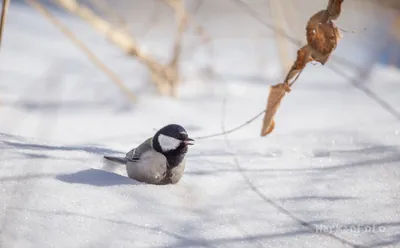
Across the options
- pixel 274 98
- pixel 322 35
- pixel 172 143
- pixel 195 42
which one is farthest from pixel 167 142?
pixel 195 42

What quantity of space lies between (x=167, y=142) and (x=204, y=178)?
0.78 ft

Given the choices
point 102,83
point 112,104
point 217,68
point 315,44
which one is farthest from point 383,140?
point 217,68

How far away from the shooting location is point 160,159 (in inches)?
89.2

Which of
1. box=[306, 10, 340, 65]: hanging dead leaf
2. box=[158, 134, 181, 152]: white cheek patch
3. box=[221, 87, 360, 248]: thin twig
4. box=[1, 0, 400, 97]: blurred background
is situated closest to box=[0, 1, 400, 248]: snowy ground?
box=[221, 87, 360, 248]: thin twig

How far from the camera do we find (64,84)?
4.32 m

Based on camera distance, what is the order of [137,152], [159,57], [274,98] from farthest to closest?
[159,57] < [137,152] < [274,98]

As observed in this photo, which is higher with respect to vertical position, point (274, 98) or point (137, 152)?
point (274, 98)

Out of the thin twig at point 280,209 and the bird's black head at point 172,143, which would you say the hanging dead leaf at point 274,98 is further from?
the bird's black head at point 172,143

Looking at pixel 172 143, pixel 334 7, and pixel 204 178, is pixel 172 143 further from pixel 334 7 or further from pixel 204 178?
pixel 334 7

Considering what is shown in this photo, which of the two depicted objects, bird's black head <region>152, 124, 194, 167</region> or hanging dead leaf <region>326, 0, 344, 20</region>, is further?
bird's black head <region>152, 124, 194, 167</region>

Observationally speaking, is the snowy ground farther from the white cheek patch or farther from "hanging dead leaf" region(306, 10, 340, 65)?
"hanging dead leaf" region(306, 10, 340, 65)

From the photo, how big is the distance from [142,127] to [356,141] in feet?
4.17

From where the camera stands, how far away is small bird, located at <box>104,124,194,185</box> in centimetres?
217

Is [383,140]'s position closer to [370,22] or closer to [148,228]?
[148,228]
